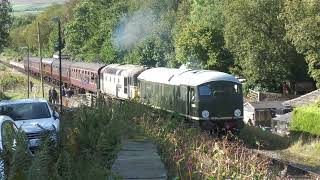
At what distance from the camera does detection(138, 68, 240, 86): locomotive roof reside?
22797mm

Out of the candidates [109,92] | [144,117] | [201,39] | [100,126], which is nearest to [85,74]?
[109,92]

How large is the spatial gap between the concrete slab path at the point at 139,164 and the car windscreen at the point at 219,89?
36.8ft

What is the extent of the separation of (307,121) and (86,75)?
2111cm

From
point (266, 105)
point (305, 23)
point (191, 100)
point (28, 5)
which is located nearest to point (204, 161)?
point (191, 100)

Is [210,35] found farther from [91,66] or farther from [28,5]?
[28,5]

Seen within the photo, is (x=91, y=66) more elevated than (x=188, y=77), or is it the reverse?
(x=91, y=66)

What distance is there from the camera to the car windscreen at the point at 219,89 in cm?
2267

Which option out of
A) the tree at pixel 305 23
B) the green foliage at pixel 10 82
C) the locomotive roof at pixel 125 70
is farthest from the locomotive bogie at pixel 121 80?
the green foliage at pixel 10 82

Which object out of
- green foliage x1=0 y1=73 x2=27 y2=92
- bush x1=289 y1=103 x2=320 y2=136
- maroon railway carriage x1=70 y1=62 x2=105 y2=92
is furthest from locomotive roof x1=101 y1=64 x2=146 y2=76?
green foliage x1=0 y1=73 x2=27 y2=92

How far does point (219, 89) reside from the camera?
75.2ft

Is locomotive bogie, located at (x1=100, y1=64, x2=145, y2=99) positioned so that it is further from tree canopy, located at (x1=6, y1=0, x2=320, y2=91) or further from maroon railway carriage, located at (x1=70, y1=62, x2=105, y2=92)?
tree canopy, located at (x1=6, y1=0, x2=320, y2=91)

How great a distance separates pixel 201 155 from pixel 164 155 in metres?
0.82

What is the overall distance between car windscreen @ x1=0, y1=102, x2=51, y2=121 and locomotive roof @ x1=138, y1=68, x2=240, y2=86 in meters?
7.90

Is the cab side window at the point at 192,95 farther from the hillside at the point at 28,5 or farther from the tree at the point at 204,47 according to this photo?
the tree at the point at 204,47
